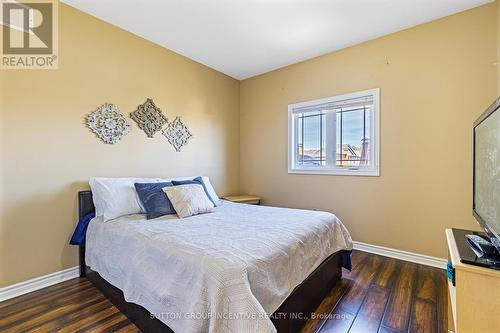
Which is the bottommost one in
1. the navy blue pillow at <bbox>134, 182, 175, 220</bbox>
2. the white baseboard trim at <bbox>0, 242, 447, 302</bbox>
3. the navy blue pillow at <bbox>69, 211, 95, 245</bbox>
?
the white baseboard trim at <bbox>0, 242, 447, 302</bbox>

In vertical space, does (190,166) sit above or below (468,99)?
below

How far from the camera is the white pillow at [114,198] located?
214 centimetres

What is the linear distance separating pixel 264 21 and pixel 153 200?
223cm

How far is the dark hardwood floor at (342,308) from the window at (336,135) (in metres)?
1.28

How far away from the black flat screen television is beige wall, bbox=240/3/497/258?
0.98m

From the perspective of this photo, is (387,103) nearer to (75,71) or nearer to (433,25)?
(433,25)

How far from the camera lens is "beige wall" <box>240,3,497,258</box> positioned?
2.29m

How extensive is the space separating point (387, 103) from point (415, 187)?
3.38ft

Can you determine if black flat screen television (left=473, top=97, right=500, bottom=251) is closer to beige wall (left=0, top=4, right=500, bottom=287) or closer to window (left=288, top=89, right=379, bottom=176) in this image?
beige wall (left=0, top=4, right=500, bottom=287)

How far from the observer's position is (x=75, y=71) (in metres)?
2.31

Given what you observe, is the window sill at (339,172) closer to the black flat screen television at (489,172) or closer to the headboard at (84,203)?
the black flat screen television at (489,172)

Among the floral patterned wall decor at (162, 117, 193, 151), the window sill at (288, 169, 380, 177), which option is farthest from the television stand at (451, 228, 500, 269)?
the floral patterned wall decor at (162, 117, 193, 151)

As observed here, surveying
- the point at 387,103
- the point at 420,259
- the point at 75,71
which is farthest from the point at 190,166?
the point at 420,259

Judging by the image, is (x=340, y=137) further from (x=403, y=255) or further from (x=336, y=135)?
(x=403, y=255)
